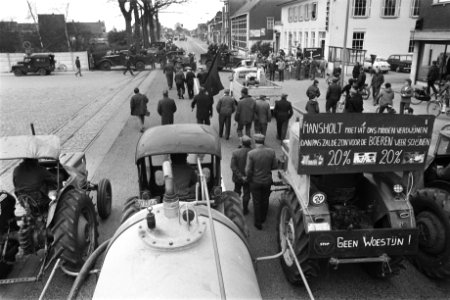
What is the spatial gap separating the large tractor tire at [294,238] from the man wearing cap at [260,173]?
0.92 m

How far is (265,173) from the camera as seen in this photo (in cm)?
674

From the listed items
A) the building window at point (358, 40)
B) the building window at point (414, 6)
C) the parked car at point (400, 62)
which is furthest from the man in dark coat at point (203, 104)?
the building window at point (414, 6)

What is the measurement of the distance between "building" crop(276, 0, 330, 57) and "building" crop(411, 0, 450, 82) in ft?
40.1

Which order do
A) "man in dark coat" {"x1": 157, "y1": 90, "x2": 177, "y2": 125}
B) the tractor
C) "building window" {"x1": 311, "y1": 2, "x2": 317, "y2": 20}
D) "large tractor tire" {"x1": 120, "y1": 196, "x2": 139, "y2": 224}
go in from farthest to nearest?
"building window" {"x1": 311, "y1": 2, "x2": 317, "y2": 20}, "man in dark coat" {"x1": 157, "y1": 90, "x2": 177, "y2": 125}, the tractor, "large tractor tire" {"x1": 120, "y1": 196, "x2": 139, "y2": 224}

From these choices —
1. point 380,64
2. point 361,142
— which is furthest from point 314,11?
point 361,142

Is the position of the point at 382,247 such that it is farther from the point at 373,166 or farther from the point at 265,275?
the point at 265,275

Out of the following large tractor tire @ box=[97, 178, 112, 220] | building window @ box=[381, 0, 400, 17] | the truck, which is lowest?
large tractor tire @ box=[97, 178, 112, 220]

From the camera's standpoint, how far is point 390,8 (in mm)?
32562

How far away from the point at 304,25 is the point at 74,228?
39.7m

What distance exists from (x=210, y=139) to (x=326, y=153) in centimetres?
211

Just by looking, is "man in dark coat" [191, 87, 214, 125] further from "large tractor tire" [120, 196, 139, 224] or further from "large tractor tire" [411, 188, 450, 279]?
"large tractor tire" [411, 188, 450, 279]

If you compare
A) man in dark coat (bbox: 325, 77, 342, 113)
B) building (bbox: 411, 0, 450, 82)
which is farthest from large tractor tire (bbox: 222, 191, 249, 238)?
building (bbox: 411, 0, 450, 82)

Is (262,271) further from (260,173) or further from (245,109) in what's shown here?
(245,109)

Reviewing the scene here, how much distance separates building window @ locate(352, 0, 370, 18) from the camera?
3222cm
